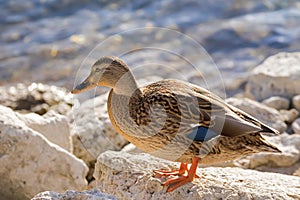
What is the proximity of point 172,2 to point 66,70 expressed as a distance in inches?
134

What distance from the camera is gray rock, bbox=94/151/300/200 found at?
3.73 metres

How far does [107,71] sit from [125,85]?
16 cm

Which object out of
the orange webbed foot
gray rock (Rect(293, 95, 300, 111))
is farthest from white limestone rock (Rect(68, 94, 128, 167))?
gray rock (Rect(293, 95, 300, 111))

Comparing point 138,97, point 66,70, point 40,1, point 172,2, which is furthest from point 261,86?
point 40,1

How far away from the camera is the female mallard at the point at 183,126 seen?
3.84 metres

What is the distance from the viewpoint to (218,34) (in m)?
10.5

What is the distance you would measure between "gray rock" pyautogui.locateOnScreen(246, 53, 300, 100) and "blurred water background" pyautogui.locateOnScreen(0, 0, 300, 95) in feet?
2.25

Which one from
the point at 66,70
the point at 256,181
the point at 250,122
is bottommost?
the point at 66,70

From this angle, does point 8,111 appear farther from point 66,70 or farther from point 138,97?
point 66,70

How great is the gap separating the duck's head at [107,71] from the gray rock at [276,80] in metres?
3.61

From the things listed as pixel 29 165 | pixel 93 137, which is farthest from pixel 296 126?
pixel 29 165

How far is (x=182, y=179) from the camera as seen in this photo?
391cm

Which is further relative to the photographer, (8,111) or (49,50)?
(49,50)

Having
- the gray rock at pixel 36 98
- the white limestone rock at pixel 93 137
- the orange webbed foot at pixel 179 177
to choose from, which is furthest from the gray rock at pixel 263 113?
the gray rock at pixel 36 98
